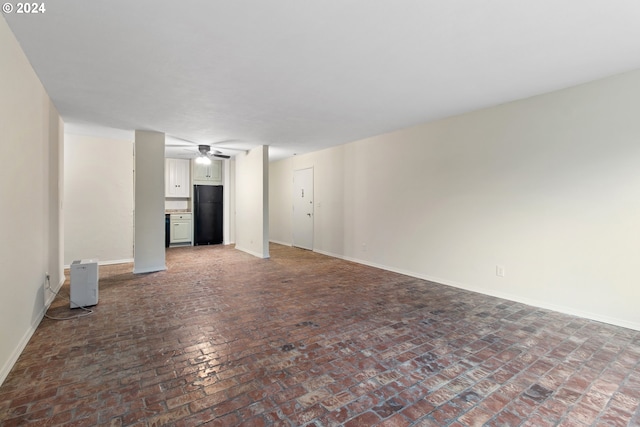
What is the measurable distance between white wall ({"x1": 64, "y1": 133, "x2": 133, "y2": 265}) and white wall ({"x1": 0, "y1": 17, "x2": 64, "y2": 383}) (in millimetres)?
2259

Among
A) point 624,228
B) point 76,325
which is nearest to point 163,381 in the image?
point 76,325

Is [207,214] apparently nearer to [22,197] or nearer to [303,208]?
[303,208]

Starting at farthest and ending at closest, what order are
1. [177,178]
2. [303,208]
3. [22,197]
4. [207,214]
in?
[207,214] → [177,178] → [303,208] → [22,197]

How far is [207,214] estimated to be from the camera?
845 centimetres

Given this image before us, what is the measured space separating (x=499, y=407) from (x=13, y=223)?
11.9 ft

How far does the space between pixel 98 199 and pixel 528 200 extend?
7100 millimetres

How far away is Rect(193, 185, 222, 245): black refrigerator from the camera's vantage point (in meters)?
8.34

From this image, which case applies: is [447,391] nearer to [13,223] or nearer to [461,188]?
[461,188]

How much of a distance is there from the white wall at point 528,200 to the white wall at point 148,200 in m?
3.92

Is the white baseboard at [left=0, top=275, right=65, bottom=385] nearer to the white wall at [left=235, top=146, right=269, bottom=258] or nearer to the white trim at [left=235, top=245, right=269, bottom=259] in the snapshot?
the white trim at [left=235, top=245, right=269, bottom=259]

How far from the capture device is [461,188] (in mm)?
4234

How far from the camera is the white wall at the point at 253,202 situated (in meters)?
6.39

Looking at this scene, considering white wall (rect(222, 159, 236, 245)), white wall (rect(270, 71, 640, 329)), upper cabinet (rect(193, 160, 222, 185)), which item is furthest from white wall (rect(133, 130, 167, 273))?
white wall (rect(270, 71, 640, 329))

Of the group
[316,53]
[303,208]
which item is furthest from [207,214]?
[316,53]
